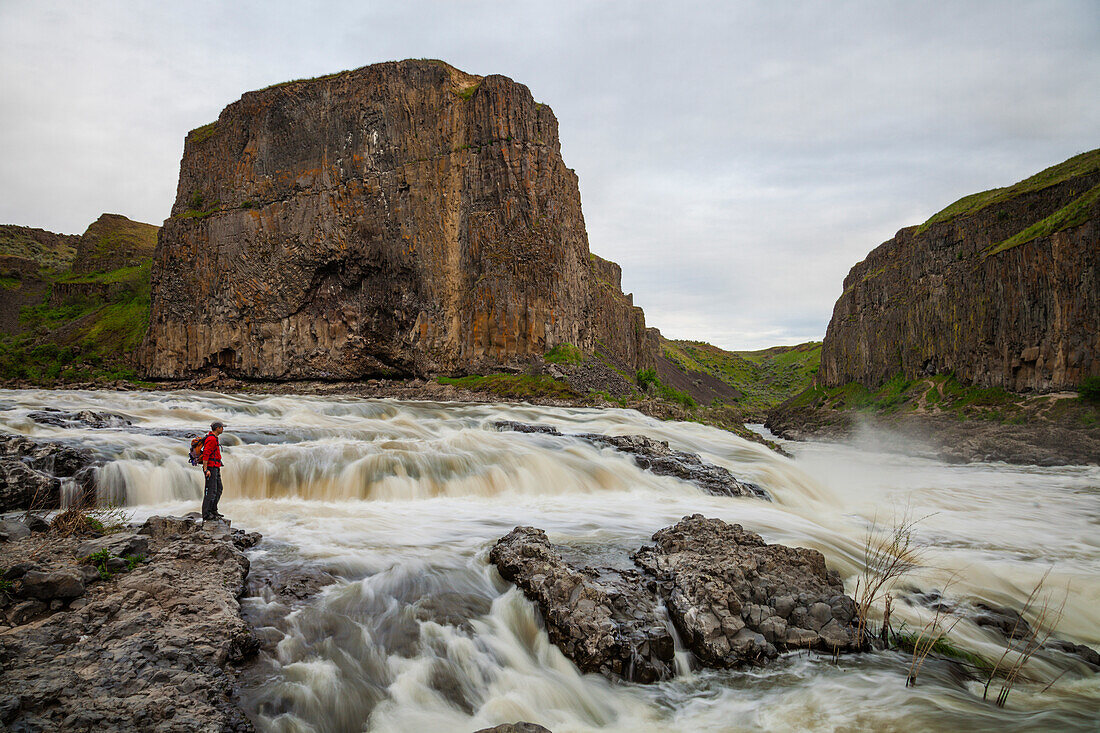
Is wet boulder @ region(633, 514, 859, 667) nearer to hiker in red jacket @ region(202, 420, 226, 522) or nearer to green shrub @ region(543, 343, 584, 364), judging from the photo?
hiker in red jacket @ region(202, 420, 226, 522)

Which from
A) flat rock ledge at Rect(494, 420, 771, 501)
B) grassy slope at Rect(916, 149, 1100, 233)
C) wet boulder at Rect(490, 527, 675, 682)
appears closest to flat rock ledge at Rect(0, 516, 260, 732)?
wet boulder at Rect(490, 527, 675, 682)

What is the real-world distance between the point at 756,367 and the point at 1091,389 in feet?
378

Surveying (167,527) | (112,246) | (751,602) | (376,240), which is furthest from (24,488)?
(112,246)

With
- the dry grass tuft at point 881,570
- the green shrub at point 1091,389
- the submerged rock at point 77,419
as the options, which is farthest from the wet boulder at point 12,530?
the green shrub at point 1091,389

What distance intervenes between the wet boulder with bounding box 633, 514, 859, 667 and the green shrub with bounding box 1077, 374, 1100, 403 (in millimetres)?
29505

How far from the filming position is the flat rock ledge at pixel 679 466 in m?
13.5

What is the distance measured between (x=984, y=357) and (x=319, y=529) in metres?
40.7

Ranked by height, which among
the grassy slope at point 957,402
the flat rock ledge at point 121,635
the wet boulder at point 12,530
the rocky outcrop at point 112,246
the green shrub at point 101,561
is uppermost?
the rocky outcrop at point 112,246

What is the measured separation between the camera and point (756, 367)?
13675 cm

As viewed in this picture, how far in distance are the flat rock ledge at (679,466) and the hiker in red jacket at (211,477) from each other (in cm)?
1025

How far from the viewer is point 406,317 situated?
38.3 meters

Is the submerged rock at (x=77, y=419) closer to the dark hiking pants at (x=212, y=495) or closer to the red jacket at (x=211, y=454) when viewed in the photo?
the red jacket at (x=211, y=454)

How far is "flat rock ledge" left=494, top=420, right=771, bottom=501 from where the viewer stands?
44.3 ft

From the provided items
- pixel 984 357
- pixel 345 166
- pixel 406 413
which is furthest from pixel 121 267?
pixel 984 357
